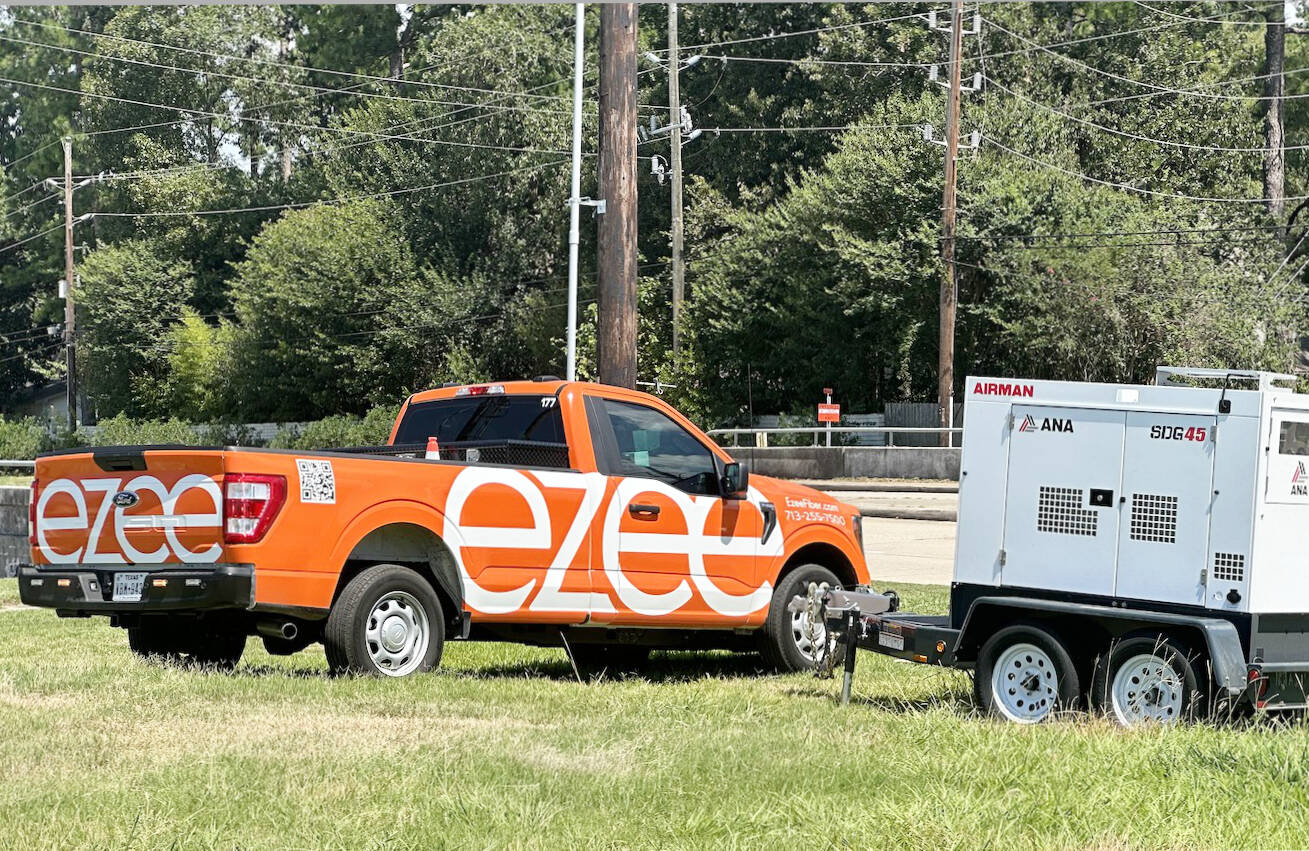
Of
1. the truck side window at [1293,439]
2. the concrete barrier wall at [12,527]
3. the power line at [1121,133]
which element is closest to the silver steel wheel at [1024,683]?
the truck side window at [1293,439]

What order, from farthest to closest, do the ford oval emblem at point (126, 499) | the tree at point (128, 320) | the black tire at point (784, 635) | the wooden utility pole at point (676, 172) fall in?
1. the tree at point (128, 320)
2. the wooden utility pole at point (676, 172)
3. the black tire at point (784, 635)
4. the ford oval emblem at point (126, 499)

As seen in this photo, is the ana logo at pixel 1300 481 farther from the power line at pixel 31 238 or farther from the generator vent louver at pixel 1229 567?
the power line at pixel 31 238

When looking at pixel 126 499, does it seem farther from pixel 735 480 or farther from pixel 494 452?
pixel 735 480

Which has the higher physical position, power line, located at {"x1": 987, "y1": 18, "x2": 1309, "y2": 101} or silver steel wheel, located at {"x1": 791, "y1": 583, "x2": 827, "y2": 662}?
power line, located at {"x1": 987, "y1": 18, "x2": 1309, "y2": 101}

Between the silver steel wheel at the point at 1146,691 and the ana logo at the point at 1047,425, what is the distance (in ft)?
4.46

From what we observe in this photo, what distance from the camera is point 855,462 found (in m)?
40.0

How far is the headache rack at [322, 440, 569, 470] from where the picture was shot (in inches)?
440

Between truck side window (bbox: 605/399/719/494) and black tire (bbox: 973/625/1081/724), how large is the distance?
9.35 feet

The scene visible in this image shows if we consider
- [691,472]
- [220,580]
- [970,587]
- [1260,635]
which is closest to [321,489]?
[220,580]

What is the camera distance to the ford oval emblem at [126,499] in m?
9.82

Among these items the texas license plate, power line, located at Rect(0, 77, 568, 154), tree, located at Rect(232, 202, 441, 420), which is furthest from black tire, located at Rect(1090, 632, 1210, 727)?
tree, located at Rect(232, 202, 441, 420)

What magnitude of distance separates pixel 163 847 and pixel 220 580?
403cm

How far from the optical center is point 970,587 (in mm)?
9742

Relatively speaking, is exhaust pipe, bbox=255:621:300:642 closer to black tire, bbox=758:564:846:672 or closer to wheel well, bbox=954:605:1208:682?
black tire, bbox=758:564:846:672
